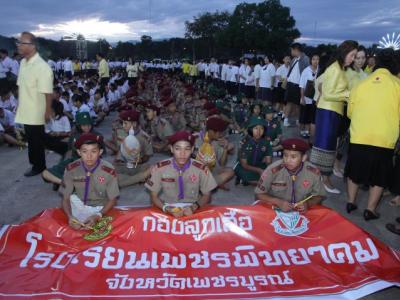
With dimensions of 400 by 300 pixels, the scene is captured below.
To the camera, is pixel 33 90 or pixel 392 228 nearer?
pixel 392 228

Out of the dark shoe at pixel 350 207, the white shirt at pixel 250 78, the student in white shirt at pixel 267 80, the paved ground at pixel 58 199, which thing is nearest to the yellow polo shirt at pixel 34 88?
the paved ground at pixel 58 199

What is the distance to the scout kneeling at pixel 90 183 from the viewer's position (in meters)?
3.76

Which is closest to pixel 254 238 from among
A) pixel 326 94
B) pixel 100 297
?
pixel 100 297

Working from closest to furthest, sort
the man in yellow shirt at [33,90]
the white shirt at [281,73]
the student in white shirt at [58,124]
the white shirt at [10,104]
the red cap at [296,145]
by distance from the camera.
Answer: the red cap at [296,145] < the man in yellow shirt at [33,90] < the student in white shirt at [58,124] < the white shirt at [10,104] < the white shirt at [281,73]

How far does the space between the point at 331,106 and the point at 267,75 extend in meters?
6.91

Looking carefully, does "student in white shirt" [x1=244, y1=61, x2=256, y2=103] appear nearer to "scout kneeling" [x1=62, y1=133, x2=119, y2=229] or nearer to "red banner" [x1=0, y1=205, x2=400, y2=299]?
"scout kneeling" [x1=62, y1=133, x2=119, y2=229]

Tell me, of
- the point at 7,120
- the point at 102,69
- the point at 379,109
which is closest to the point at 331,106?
the point at 379,109

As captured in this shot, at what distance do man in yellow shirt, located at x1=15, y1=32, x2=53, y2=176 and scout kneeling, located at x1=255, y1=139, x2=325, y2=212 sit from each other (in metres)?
3.25

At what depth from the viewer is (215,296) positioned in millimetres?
2742

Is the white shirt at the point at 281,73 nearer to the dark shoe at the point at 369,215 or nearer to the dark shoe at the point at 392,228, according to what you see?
the dark shoe at the point at 369,215

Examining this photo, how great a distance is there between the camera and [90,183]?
3.87 metres

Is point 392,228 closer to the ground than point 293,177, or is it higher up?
closer to the ground

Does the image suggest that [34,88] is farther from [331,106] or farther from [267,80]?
[267,80]

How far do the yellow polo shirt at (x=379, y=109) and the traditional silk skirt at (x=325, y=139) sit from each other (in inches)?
27.4
